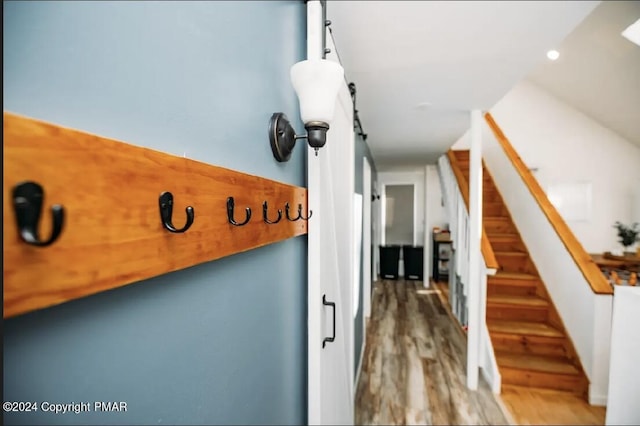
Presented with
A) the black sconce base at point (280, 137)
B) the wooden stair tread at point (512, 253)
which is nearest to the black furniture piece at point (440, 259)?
the wooden stair tread at point (512, 253)

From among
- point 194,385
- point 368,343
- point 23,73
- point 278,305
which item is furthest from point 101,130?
point 368,343

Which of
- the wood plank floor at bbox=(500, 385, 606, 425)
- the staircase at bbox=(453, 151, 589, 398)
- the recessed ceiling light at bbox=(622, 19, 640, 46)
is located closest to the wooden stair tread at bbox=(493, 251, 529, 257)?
the staircase at bbox=(453, 151, 589, 398)

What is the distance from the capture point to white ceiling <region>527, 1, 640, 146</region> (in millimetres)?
677

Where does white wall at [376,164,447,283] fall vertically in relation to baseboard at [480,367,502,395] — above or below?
above

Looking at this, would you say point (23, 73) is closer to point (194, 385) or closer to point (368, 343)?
point (194, 385)

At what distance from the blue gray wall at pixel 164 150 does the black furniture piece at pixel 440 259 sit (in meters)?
6.07

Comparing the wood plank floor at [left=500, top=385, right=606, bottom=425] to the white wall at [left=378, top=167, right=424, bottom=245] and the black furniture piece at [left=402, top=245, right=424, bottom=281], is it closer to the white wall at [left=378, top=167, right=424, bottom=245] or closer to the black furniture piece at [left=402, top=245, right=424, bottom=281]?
the black furniture piece at [left=402, top=245, right=424, bottom=281]

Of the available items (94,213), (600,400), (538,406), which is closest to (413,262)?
(538,406)

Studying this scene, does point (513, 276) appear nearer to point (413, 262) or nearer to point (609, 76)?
point (609, 76)

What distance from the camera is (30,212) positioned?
0.25 m

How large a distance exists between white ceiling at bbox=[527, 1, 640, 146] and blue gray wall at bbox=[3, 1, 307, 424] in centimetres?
81

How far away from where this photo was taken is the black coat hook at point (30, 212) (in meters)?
0.25

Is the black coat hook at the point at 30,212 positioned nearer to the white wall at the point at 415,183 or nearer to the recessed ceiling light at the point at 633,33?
the recessed ceiling light at the point at 633,33

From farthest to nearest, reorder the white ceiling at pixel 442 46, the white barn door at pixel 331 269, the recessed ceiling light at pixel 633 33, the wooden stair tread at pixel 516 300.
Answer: the wooden stair tread at pixel 516 300, the white ceiling at pixel 442 46, the white barn door at pixel 331 269, the recessed ceiling light at pixel 633 33
